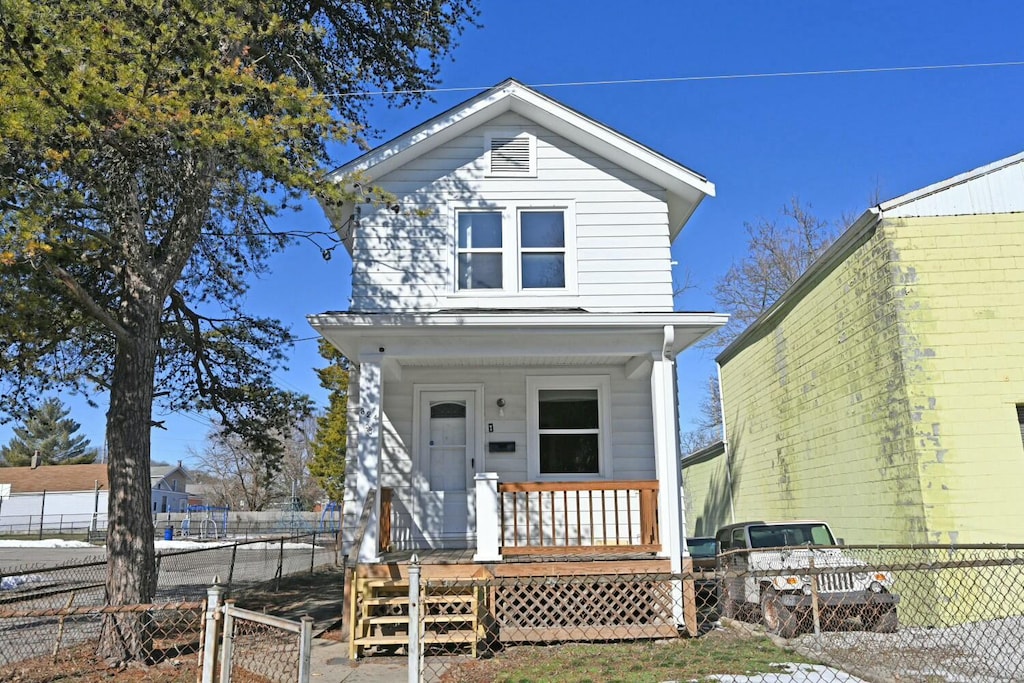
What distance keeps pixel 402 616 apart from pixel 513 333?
11.8 feet

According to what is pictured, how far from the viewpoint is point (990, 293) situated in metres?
10.6

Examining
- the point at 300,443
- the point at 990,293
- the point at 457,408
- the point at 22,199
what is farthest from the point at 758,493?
the point at 300,443

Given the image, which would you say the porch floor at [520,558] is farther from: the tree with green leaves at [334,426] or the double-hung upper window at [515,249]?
the tree with green leaves at [334,426]

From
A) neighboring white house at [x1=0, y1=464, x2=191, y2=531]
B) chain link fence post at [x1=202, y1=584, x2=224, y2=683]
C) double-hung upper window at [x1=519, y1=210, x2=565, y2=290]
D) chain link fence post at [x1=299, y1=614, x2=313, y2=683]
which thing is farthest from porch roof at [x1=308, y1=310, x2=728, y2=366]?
neighboring white house at [x1=0, y1=464, x2=191, y2=531]

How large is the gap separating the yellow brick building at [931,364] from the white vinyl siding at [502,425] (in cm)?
345

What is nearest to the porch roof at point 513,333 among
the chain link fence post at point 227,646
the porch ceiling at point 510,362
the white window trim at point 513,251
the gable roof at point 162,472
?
the porch ceiling at point 510,362

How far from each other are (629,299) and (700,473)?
15.5 metres

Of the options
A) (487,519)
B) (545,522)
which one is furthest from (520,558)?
(545,522)

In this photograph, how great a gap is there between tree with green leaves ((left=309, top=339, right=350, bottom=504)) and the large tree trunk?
17690 mm

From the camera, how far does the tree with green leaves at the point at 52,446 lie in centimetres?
6269

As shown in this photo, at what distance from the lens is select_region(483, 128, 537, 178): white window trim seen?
36.4 ft

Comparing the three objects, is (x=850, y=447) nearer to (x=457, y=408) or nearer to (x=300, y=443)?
(x=457, y=408)

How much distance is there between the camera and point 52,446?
64125 mm

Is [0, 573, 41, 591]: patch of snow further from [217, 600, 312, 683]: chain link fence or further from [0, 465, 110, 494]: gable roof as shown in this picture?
[0, 465, 110, 494]: gable roof
